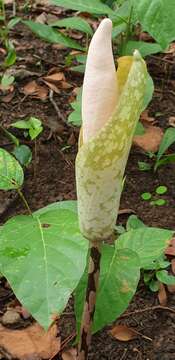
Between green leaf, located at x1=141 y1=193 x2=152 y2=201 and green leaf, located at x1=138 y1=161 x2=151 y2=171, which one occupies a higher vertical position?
green leaf, located at x1=138 y1=161 x2=151 y2=171

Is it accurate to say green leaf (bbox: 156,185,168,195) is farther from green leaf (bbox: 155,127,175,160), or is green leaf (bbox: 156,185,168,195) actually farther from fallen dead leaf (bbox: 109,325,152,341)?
fallen dead leaf (bbox: 109,325,152,341)

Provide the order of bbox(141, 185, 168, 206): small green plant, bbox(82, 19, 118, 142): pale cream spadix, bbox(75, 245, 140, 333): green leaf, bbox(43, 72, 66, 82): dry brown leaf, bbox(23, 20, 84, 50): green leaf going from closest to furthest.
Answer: bbox(82, 19, 118, 142): pale cream spadix < bbox(75, 245, 140, 333): green leaf < bbox(141, 185, 168, 206): small green plant < bbox(23, 20, 84, 50): green leaf < bbox(43, 72, 66, 82): dry brown leaf

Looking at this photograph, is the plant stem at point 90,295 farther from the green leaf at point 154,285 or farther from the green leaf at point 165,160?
the green leaf at point 165,160

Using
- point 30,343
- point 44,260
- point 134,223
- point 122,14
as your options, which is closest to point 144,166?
point 134,223

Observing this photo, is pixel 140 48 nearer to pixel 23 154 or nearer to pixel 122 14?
pixel 122 14

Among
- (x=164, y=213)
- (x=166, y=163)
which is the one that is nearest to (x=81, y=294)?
(x=164, y=213)

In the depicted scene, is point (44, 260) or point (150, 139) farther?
point (150, 139)

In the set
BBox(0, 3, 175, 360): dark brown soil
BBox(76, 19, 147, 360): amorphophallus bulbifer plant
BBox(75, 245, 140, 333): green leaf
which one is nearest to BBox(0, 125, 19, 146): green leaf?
BBox(0, 3, 175, 360): dark brown soil
